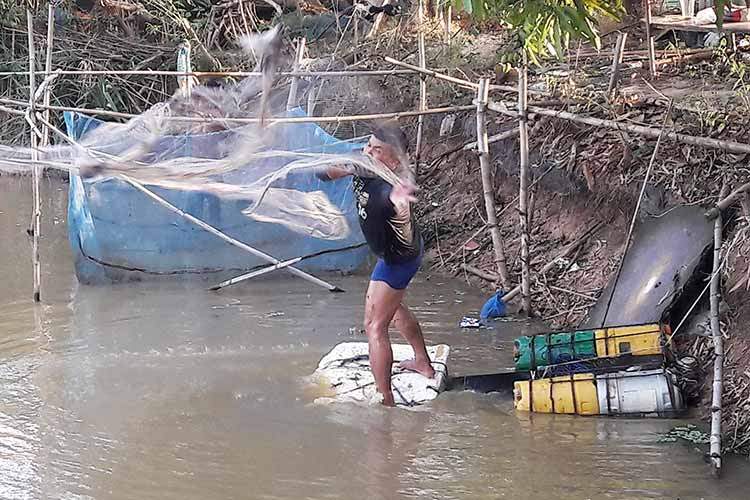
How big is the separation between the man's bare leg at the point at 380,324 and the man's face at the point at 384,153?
2.17 feet

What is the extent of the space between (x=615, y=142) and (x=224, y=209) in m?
3.43

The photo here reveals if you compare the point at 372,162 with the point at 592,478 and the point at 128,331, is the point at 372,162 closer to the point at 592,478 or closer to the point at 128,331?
the point at 592,478

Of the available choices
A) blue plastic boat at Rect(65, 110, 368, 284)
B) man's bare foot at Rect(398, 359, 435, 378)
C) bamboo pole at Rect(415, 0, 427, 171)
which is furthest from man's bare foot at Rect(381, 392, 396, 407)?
bamboo pole at Rect(415, 0, 427, 171)

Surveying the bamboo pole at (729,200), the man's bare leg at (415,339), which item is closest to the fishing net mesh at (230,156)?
the man's bare leg at (415,339)

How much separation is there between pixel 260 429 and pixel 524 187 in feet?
9.63

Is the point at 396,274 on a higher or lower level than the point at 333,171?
lower

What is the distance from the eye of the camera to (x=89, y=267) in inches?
343

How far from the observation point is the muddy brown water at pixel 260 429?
4.62 meters

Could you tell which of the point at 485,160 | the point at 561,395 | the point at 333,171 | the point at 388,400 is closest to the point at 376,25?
the point at 485,160

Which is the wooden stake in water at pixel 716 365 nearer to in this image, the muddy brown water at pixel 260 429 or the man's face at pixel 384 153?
the muddy brown water at pixel 260 429

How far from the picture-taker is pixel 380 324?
5.55 meters

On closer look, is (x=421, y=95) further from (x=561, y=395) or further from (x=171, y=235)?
(x=561, y=395)

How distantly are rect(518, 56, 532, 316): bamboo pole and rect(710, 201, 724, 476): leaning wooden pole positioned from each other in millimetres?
2113

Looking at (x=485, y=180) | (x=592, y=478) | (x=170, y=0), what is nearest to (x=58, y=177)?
(x=170, y=0)
